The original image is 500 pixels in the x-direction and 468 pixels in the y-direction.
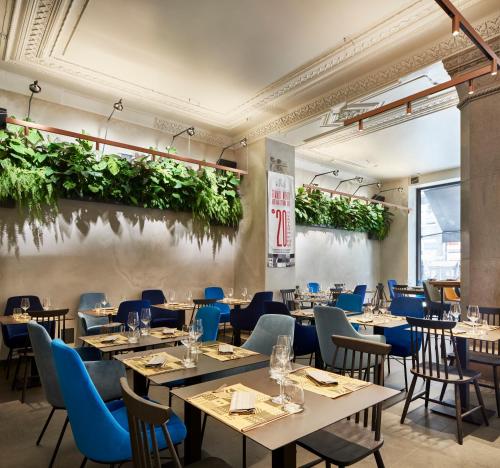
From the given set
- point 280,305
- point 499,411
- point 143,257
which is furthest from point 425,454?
point 143,257

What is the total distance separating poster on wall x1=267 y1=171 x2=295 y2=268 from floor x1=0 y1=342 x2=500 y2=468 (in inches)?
152

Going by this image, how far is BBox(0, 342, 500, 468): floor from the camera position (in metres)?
2.63

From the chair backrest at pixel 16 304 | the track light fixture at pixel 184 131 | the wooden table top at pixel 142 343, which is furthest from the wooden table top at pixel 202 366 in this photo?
the track light fixture at pixel 184 131

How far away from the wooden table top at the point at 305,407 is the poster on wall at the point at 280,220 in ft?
16.3

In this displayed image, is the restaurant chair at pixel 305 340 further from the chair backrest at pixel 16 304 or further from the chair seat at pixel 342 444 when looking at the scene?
the chair backrest at pixel 16 304

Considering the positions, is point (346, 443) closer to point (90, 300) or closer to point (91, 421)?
point (91, 421)

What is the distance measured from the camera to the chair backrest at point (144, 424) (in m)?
1.25

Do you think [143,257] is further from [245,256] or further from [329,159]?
[329,159]

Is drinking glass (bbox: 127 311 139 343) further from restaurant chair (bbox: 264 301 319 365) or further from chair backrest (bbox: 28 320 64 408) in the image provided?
restaurant chair (bbox: 264 301 319 365)

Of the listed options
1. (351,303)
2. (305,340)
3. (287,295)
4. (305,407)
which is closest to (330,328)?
(305,340)

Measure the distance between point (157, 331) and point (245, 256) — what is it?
402cm

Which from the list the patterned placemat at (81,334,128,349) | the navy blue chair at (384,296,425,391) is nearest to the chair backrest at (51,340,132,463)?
the patterned placemat at (81,334,128,349)

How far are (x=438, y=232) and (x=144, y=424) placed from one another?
11.4 m

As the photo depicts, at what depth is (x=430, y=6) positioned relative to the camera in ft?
12.9
